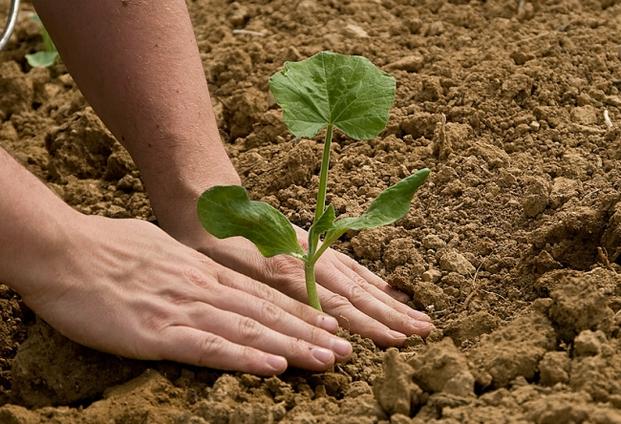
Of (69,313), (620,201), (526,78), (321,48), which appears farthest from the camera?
(321,48)

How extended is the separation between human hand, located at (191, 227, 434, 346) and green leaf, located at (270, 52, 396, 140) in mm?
302

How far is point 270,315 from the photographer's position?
6.30ft

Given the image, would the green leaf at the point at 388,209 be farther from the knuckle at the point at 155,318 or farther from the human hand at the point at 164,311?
the knuckle at the point at 155,318

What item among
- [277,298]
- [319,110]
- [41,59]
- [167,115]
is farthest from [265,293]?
[41,59]

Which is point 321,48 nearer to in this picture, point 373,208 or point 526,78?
point 526,78

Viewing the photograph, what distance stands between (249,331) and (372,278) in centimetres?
37

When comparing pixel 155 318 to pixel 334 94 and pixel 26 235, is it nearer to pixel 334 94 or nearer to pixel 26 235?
pixel 26 235

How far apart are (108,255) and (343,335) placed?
449mm

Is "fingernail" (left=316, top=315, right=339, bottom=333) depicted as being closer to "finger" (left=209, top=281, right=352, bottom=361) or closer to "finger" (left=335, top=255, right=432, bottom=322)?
"finger" (left=209, top=281, right=352, bottom=361)

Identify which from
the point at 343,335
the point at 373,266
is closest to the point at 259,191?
the point at 373,266

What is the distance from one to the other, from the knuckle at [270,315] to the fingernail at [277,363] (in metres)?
0.10

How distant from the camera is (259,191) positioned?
243cm

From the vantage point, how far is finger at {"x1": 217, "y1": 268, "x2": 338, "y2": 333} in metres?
1.94

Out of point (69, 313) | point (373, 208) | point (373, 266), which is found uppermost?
point (373, 208)
